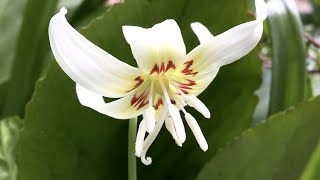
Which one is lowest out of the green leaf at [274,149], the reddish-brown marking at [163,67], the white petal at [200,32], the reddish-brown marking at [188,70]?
the green leaf at [274,149]

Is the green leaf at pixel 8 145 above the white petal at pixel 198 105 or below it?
below

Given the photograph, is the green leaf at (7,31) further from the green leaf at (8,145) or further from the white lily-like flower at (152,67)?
the white lily-like flower at (152,67)

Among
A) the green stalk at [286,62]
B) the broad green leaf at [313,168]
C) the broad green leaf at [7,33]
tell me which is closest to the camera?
the broad green leaf at [313,168]

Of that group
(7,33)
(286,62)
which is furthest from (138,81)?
(7,33)

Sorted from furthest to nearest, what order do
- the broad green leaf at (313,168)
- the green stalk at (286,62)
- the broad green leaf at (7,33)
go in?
the broad green leaf at (7,33) < the green stalk at (286,62) < the broad green leaf at (313,168)

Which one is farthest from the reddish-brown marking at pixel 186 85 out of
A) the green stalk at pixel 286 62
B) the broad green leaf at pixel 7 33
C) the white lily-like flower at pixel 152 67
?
the broad green leaf at pixel 7 33

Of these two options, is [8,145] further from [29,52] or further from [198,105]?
[198,105]

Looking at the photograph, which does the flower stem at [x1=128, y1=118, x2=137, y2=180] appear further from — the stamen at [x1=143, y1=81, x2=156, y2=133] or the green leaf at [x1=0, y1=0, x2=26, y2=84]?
the green leaf at [x1=0, y1=0, x2=26, y2=84]
